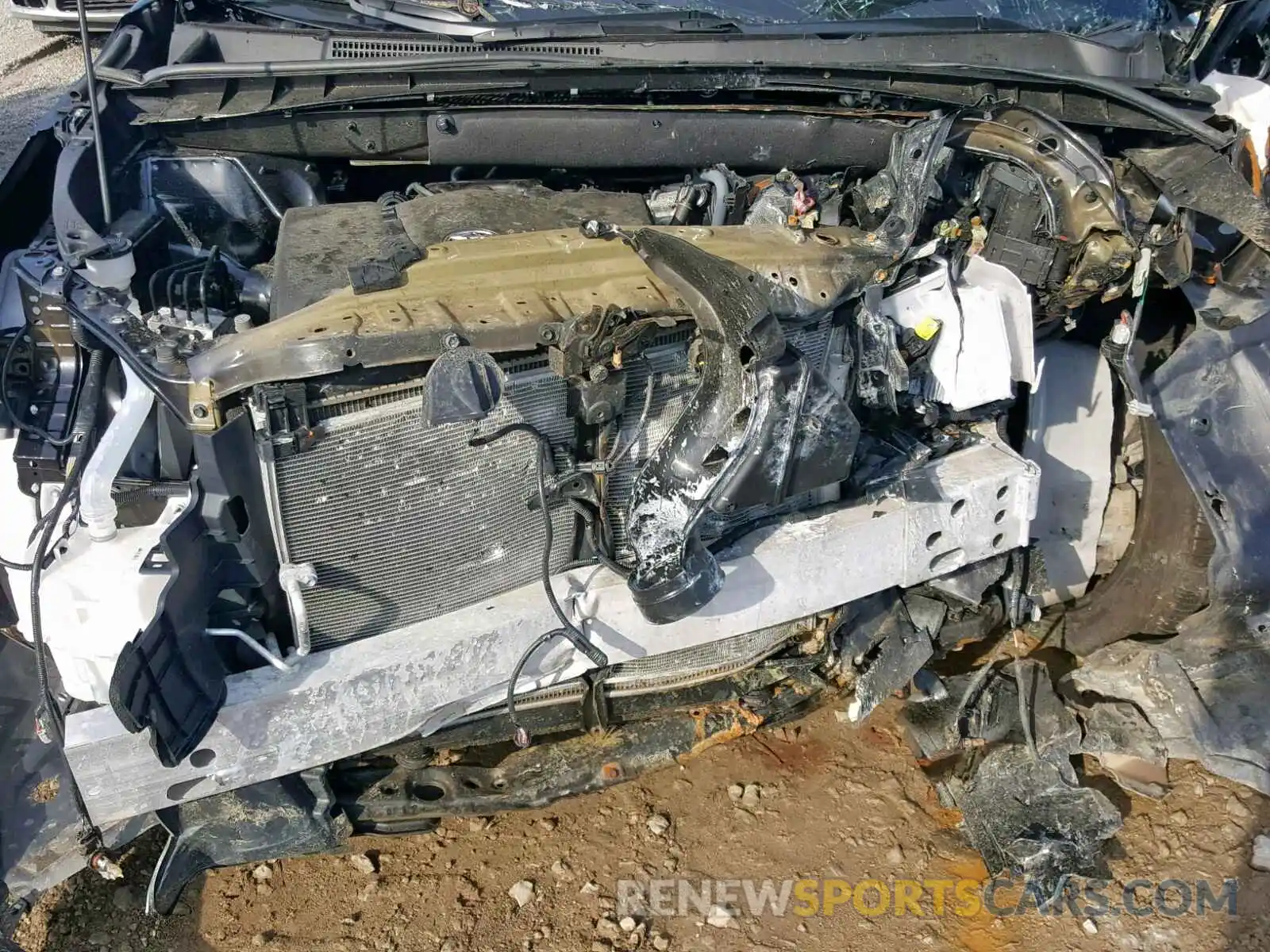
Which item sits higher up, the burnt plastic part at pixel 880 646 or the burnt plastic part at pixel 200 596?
the burnt plastic part at pixel 200 596

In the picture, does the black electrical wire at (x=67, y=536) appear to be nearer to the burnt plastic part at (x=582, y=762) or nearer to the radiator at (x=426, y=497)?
the radiator at (x=426, y=497)

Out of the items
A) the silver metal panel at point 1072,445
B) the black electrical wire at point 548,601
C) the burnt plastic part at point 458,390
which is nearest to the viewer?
the burnt plastic part at point 458,390

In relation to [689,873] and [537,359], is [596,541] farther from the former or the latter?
[689,873]

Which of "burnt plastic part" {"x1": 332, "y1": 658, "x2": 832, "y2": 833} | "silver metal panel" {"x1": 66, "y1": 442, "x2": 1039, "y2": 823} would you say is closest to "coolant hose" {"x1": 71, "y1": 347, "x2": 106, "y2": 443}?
"silver metal panel" {"x1": 66, "y1": 442, "x2": 1039, "y2": 823}

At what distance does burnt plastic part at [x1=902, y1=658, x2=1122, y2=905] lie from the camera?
2338mm

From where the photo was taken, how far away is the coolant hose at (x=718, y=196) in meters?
2.51

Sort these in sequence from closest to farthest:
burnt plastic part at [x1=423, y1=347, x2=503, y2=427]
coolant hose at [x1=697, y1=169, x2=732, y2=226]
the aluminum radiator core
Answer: burnt plastic part at [x1=423, y1=347, x2=503, y2=427], the aluminum radiator core, coolant hose at [x1=697, y1=169, x2=732, y2=226]

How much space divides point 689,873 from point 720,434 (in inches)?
47.8

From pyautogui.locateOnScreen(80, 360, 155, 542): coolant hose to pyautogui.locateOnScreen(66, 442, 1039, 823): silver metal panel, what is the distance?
385 mm

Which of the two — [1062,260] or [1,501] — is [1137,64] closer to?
[1062,260]

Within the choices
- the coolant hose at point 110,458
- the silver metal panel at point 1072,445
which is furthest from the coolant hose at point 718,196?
the coolant hose at point 110,458

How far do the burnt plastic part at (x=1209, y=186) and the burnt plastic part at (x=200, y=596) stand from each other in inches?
87.8

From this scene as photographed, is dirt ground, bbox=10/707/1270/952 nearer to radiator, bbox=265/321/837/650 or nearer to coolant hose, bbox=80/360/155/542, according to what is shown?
radiator, bbox=265/321/837/650

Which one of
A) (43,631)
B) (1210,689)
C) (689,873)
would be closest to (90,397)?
(43,631)
